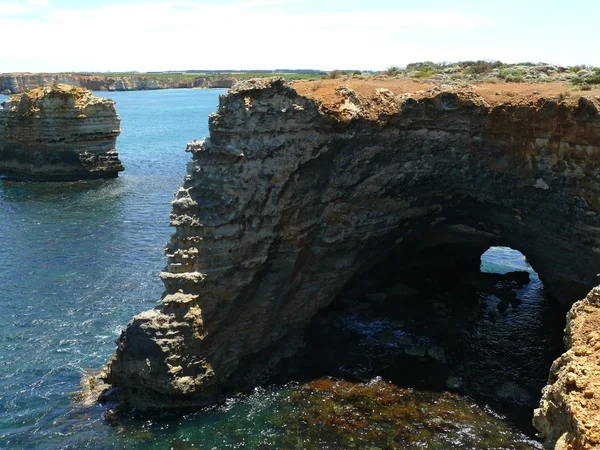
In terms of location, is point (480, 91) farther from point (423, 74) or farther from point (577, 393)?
point (577, 393)

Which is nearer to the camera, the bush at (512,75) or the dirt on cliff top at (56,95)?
the bush at (512,75)

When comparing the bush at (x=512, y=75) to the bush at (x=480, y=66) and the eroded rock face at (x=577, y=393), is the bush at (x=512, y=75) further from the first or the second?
the eroded rock face at (x=577, y=393)

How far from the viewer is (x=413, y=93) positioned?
78.6ft

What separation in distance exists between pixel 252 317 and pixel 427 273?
13387 mm

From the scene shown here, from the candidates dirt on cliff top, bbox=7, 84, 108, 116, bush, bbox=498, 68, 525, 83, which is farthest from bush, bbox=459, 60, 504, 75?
dirt on cliff top, bbox=7, 84, 108, 116

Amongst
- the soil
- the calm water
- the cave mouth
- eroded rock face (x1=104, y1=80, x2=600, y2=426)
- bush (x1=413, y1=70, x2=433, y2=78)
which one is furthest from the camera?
bush (x1=413, y1=70, x2=433, y2=78)

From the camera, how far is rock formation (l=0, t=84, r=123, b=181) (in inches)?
2389

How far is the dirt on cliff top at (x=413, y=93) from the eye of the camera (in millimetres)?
22422

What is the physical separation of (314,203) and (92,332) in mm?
12174

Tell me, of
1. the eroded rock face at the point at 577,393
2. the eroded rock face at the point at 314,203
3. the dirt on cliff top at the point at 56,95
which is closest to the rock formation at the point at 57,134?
the dirt on cliff top at the point at 56,95

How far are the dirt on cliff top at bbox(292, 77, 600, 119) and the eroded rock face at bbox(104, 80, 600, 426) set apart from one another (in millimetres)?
121

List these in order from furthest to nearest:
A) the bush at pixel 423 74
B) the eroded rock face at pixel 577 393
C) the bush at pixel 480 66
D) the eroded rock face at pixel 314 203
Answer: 1. the bush at pixel 480 66
2. the bush at pixel 423 74
3. the eroded rock face at pixel 314 203
4. the eroded rock face at pixel 577 393

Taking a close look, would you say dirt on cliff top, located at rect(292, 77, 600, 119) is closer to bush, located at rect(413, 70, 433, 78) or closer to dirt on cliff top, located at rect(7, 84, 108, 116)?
bush, located at rect(413, 70, 433, 78)

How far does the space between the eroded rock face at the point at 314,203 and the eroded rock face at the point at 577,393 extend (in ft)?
35.9
